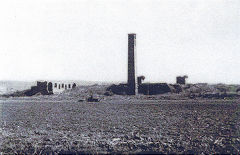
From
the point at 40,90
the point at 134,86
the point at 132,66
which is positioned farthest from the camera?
the point at 40,90

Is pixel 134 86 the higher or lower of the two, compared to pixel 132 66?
lower

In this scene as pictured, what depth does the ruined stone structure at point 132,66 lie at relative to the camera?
25.0 m

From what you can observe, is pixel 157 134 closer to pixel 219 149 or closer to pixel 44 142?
pixel 219 149

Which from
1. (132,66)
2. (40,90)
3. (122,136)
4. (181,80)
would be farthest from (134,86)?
(122,136)

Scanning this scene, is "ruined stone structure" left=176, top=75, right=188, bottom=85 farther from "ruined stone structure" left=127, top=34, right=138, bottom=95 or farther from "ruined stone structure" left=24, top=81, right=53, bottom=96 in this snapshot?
"ruined stone structure" left=24, top=81, right=53, bottom=96

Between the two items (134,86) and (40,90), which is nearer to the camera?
(134,86)

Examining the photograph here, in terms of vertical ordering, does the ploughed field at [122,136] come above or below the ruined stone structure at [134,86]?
below

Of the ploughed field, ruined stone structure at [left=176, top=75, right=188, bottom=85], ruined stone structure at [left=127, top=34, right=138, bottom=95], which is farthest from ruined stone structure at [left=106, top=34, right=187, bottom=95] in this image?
the ploughed field

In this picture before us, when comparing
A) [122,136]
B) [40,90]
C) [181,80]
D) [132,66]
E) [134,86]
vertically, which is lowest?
[122,136]

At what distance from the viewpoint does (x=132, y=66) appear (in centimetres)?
2517

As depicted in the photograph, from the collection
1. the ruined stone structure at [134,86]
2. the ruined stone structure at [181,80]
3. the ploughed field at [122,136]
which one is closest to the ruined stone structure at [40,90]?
the ruined stone structure at [134,86]

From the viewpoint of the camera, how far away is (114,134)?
26.0 ft

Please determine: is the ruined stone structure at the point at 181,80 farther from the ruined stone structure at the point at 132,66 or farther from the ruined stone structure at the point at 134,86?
the ruined stone structure at the point at 132,66

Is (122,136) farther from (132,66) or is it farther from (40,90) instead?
(40,90)
